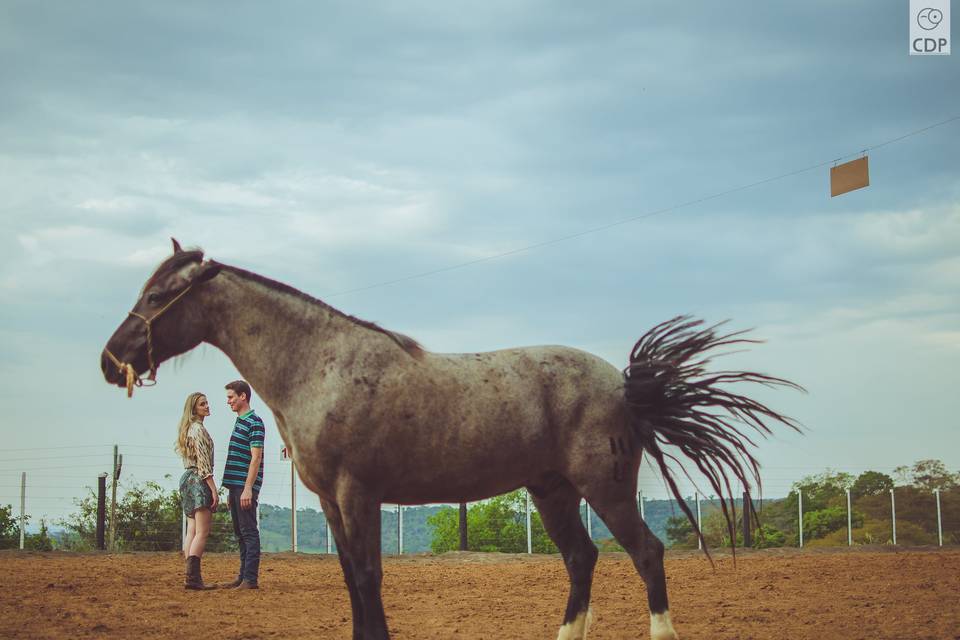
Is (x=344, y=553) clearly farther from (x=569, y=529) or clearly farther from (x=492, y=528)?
(x=492, y=528)

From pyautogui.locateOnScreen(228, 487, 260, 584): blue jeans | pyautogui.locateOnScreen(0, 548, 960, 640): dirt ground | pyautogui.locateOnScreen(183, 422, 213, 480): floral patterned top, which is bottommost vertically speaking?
pyautogui.locateOnScreen(0, 548, 960, 640): dirt ground

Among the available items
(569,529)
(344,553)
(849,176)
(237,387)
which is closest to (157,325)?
(344,553)

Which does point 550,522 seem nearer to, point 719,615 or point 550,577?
point 719,615

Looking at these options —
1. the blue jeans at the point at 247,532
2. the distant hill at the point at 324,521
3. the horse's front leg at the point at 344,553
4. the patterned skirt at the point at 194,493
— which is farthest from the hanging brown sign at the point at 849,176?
the horse's front leg at the point at 344,553

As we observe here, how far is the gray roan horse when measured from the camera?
5035mm

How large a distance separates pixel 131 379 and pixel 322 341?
1.14 m

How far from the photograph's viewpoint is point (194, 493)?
9578mm

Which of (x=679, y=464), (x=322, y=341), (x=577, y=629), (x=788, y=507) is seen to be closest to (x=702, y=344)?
(x=679, y=464)

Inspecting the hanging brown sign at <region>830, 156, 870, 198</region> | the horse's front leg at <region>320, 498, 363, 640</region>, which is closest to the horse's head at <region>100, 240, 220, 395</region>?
the horse's front leg at <region>320, 498, 363, 640</region>

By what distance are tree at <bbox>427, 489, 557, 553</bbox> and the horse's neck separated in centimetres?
1937

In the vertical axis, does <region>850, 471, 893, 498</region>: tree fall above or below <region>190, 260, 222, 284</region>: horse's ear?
below

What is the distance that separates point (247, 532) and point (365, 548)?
5101 millimetres

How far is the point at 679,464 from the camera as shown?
6.07 metres

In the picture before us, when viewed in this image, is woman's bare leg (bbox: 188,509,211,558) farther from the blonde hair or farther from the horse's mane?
the horse's mane
